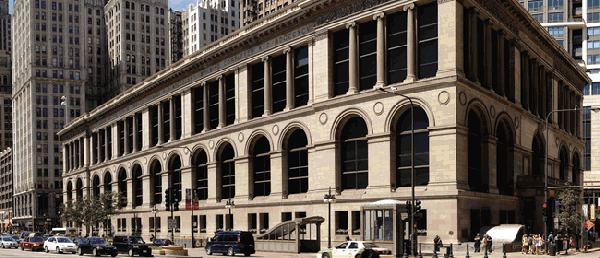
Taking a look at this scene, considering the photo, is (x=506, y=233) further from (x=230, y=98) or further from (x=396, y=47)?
(x=230, y=98)

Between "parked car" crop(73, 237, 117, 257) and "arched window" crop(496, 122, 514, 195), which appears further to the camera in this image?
"arched window" crop(496, 122, 514, 195)

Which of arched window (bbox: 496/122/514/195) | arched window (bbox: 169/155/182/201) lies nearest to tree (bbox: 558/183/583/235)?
arched window (bbox: 496/122/514/195)

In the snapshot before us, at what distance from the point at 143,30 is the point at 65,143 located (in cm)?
5626

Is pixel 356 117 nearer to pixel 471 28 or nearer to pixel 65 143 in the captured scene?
pixel 471 28

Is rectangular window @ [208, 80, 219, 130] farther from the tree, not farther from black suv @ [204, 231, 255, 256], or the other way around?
the tree

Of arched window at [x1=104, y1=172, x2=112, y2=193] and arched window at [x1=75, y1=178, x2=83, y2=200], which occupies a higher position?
arched window at [x1=104, y1=172, x2=112, y2=193]

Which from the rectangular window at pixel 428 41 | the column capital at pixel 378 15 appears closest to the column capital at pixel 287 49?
the column capital at pixel 378 15

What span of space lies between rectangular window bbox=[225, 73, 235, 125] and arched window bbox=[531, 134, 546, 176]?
112 feet

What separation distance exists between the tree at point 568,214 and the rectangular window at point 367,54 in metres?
21.3

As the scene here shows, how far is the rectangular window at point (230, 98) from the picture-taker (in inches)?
2950

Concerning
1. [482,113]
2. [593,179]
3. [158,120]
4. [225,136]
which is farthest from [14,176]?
[482,113]

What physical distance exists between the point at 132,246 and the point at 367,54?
85.0 ft

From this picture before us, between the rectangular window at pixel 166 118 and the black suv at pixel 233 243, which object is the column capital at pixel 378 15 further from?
the rectangular window at pixel 166 118

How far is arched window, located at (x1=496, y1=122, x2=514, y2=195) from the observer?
60.7 m
